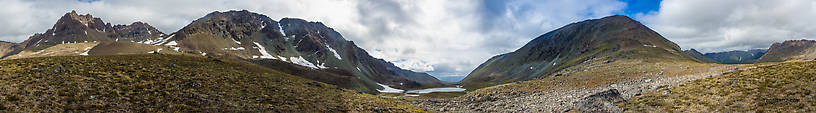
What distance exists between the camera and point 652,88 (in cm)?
4181

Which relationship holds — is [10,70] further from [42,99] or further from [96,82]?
[42,99]

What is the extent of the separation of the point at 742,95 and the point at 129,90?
179 feet

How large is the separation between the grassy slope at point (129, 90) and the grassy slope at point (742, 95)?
102 feet

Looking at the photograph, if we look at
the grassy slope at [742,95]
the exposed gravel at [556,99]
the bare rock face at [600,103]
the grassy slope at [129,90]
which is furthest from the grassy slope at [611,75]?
the grassy slope at [129,90]

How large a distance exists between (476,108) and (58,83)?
46826 mm

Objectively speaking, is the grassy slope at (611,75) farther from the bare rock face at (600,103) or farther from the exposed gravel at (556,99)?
the bare rock face at (600,103)

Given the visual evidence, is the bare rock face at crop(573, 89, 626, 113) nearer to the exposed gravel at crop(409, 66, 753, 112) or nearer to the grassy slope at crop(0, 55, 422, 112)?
the exposed gravel at crop(409, 66, 753, 112)

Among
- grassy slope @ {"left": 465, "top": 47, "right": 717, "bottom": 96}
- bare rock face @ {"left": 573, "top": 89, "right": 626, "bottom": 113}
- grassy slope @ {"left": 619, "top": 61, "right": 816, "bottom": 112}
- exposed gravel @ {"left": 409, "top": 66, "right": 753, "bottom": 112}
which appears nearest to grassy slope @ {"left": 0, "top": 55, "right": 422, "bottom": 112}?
exposed gravel @ {"left": 409, "top": 66, "right": 753, "bottom": 112}

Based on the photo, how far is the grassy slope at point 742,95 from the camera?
2438cm

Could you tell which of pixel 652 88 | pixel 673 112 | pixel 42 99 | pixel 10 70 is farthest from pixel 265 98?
pixel 652 88

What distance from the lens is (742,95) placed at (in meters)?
27.9

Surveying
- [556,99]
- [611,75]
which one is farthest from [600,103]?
[611,75]

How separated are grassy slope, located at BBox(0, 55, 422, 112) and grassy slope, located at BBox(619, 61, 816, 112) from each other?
30980 millimetres

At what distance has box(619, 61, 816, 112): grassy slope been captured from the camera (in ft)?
80.0
